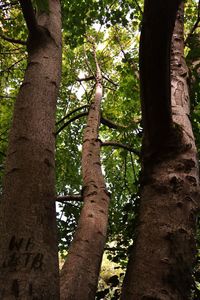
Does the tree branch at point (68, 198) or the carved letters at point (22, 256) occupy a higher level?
the tree branch at point (68, 198)

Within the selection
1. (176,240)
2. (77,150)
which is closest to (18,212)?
(176,240)

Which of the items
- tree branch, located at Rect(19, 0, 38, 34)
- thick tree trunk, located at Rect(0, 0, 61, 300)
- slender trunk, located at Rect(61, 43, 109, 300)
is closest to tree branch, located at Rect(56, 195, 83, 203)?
slender trunk, located at Rect(61, 43, 109, 300)

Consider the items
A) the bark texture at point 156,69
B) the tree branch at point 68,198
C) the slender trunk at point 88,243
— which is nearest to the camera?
the bark texture at point 156,69

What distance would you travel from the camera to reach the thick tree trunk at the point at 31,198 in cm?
129

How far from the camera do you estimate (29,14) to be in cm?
224

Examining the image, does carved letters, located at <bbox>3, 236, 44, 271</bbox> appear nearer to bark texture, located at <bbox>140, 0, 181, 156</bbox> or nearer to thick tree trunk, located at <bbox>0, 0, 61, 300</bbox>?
thick tree trunk, located at <bbox>0, 0, 61, 300</bbox>

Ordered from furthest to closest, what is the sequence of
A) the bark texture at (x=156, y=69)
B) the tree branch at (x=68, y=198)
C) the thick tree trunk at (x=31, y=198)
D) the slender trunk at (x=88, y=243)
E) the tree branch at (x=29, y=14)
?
the tree branch at (x=68, y=198) → the tree branch at (x=29, y=14) → the slender trunk at (x=88, y=243) → the bark texture at (x=156, y=69) → the thick tree trunk at (x=31, y=198)

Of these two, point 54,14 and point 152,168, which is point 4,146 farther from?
point 152,168

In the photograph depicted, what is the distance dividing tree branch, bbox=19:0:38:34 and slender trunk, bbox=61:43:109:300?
131 centimetres

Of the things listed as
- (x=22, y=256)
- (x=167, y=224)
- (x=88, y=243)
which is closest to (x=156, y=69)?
(x=167, y=224)

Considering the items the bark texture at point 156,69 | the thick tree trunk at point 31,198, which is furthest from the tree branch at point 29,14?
the bark texture at point 156,69

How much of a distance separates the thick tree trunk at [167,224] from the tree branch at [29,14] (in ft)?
3.65

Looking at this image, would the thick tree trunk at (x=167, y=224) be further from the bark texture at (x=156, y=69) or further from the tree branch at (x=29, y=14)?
the tree branch at (x=29, y=14)

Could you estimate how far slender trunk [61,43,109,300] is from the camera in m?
1.89
